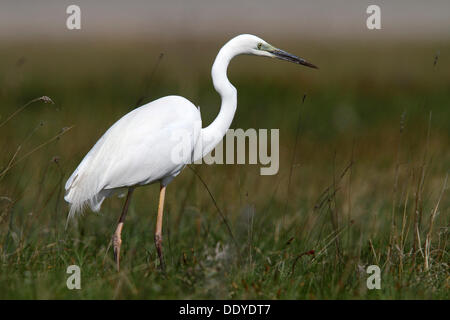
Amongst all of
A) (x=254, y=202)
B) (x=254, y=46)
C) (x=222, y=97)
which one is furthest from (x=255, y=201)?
(x=254, y=46)

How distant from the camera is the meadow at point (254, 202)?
3.50 m

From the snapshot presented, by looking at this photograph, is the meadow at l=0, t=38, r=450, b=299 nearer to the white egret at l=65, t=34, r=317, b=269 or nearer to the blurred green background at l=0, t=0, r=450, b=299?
the blurred green background at l=0, t=0, r=450, b=299

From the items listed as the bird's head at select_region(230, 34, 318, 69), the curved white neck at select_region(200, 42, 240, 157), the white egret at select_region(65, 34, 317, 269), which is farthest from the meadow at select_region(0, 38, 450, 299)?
the bird's head at select_region(230, 34, 318, 69)

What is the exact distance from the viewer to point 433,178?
685 centimetres

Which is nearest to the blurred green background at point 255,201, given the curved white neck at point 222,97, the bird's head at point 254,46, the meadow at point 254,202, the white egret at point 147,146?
the meadow at point 254,202

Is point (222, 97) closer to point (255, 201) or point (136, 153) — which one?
point (136, 153)

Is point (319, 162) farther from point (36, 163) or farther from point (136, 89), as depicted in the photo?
point (136, 89)

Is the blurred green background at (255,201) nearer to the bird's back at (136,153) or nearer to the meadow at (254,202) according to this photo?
the meadow at (254,202)

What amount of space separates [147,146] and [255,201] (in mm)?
2650

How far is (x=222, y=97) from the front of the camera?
438 centimetres

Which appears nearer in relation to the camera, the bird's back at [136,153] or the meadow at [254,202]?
the meadow at [254,202]

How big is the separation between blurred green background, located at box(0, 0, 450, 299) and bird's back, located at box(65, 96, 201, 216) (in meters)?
0.19

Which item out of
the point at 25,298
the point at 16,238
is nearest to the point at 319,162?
the point at 16,238
